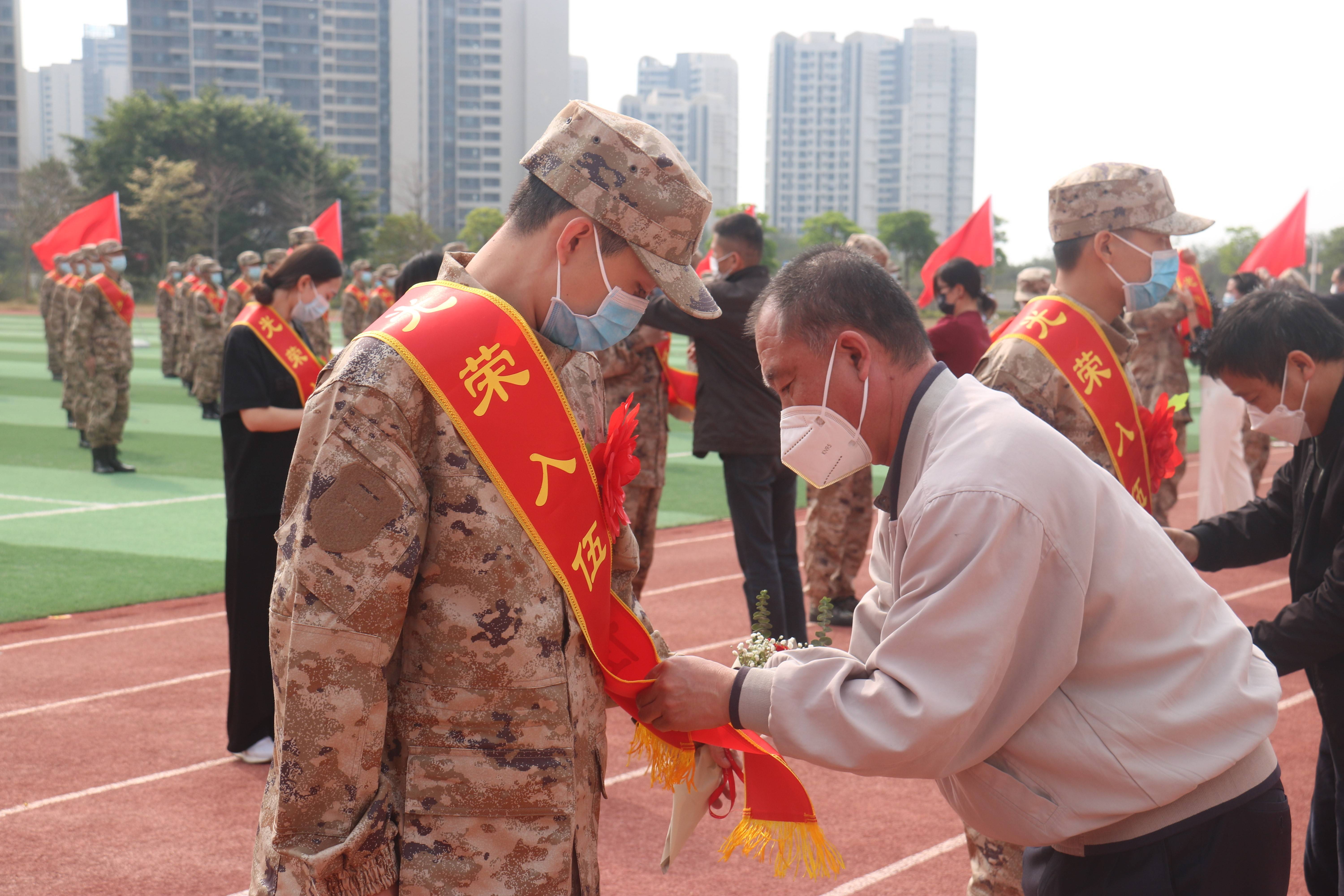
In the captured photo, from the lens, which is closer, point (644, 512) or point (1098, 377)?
point (1098, 377)

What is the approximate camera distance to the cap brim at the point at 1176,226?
390 centimetres

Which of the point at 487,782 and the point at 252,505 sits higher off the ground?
the point at 487,782

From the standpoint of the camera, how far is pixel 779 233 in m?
90.3

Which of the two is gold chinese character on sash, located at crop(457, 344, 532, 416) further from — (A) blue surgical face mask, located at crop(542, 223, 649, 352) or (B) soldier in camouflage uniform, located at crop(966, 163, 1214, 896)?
(B) soldier in camouflage uniform, located at crop(966, 163, 1214, 896)

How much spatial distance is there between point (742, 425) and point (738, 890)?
2676 millimetres

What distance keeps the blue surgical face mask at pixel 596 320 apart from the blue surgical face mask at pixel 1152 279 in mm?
2340

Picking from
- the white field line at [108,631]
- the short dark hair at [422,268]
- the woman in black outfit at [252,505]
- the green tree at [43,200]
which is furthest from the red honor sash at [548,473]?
the green tree at [43,200]

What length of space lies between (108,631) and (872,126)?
142 m

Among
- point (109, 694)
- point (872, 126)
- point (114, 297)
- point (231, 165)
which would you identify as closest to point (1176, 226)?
point (109, 694)

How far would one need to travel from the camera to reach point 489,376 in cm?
207

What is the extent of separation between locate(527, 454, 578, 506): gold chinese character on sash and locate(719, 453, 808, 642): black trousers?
3791 millimetres

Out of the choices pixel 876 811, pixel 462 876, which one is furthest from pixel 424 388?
pixel 876 811

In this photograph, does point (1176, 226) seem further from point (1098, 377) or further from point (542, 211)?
point (542, 211)

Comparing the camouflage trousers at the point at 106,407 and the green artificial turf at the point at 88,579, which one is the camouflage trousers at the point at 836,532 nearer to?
the green artificial turf at the point at 88,579
